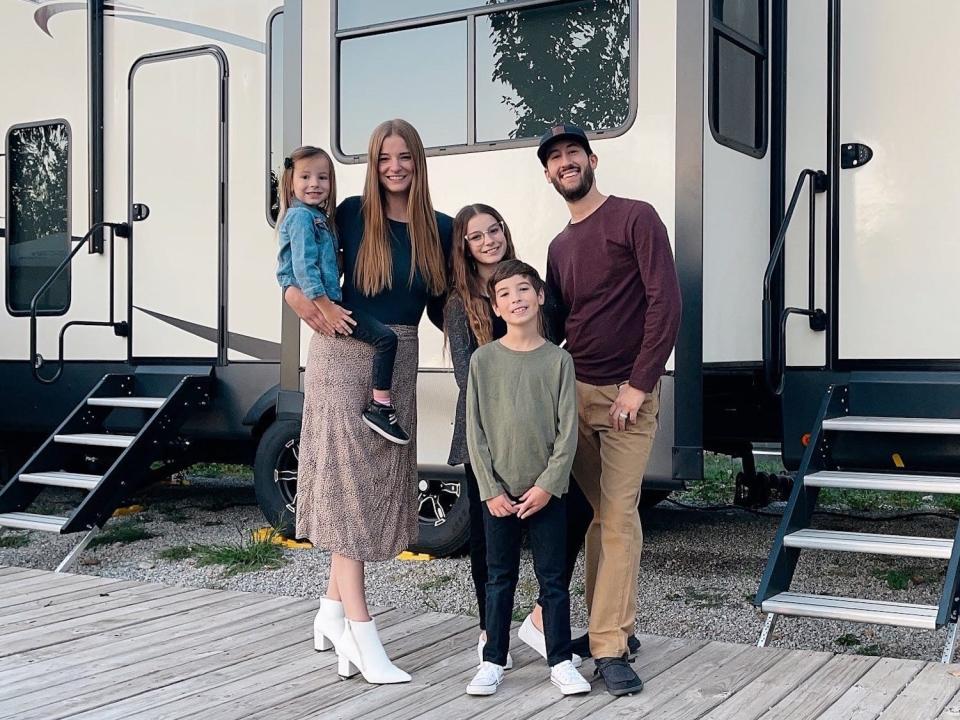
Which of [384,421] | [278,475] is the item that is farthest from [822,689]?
[278,475]

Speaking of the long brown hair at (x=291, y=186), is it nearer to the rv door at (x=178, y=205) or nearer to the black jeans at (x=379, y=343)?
the black jeans at (x=379, y=343)

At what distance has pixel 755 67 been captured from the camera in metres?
4.79

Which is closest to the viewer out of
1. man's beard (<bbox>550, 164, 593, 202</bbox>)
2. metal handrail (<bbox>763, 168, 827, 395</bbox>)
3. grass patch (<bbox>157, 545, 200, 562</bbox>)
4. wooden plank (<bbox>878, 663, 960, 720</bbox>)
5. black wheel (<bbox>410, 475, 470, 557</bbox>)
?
wooden plank (<bbox>878, 663, 960, 720</bbox>)

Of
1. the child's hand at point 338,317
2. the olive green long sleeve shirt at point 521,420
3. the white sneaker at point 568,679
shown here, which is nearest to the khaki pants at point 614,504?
the white sneaker at point 568,679

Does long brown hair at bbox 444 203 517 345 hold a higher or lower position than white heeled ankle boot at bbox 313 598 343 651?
higher

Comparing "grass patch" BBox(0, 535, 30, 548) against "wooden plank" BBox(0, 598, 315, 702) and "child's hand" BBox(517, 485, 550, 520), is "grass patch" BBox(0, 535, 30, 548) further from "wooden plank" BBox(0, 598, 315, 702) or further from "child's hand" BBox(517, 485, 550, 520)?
"child's hand" BBox(517, 485, 550, 520)

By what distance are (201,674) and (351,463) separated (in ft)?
2.56

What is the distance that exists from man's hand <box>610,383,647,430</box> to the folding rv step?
3.13 m

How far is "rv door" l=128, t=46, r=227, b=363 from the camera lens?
6023mm

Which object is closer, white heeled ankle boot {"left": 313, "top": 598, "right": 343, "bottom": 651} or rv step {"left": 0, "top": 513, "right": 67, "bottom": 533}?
white heeled ankle boot {"left": 313, "top": 598, "right": 343, "bottom": 651}

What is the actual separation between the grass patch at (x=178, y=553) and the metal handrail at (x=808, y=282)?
2.94m

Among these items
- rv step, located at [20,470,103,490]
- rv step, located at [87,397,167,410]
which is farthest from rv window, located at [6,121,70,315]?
rv step, located at [20,470,103,490]

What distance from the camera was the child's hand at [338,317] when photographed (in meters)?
3.39

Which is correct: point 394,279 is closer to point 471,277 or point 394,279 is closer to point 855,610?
point 471,277
